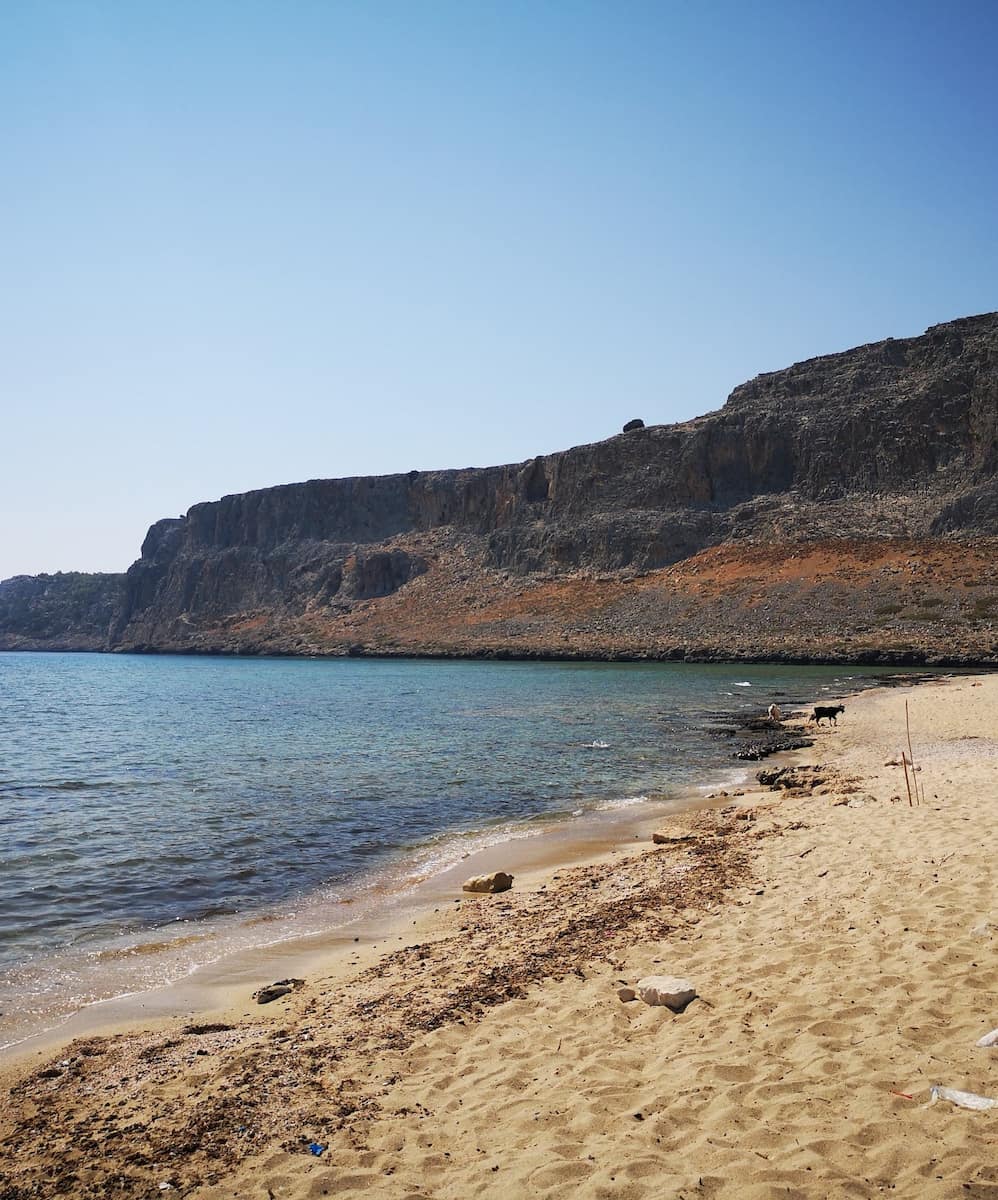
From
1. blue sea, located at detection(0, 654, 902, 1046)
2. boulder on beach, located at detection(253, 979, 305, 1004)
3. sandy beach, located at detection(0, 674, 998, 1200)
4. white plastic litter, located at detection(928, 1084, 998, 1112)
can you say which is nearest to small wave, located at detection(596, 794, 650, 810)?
blue sea, located at detection(0, 654, 902, 1046)

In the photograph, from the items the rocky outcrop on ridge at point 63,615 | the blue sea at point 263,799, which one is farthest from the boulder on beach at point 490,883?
the rocky outcrop on ridge at point 63,615

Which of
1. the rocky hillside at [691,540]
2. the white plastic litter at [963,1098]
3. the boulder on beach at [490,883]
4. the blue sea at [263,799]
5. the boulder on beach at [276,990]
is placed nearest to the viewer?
the white plastic litter at [963,1098]

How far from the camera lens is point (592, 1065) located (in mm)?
5117

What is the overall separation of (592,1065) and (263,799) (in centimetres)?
1258

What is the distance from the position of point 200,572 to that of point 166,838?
114872 millimetres

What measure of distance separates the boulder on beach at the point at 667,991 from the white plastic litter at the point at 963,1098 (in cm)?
176

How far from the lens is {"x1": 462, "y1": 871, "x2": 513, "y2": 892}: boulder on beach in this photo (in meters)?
10.3

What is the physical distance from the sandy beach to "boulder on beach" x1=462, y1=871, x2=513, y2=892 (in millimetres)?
1272

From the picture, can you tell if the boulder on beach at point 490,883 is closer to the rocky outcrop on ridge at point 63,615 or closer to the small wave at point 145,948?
the small wave at point 145,948

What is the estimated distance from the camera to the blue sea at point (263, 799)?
30.3 ft

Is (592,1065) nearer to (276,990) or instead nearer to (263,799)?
(276,990)

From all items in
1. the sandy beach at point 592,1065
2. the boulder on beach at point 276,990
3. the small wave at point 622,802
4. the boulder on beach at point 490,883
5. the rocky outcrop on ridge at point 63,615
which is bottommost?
the small wave at point 622,802

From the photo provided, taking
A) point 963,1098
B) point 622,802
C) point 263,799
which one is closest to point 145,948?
point 963,1098

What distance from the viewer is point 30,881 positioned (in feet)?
35.8
